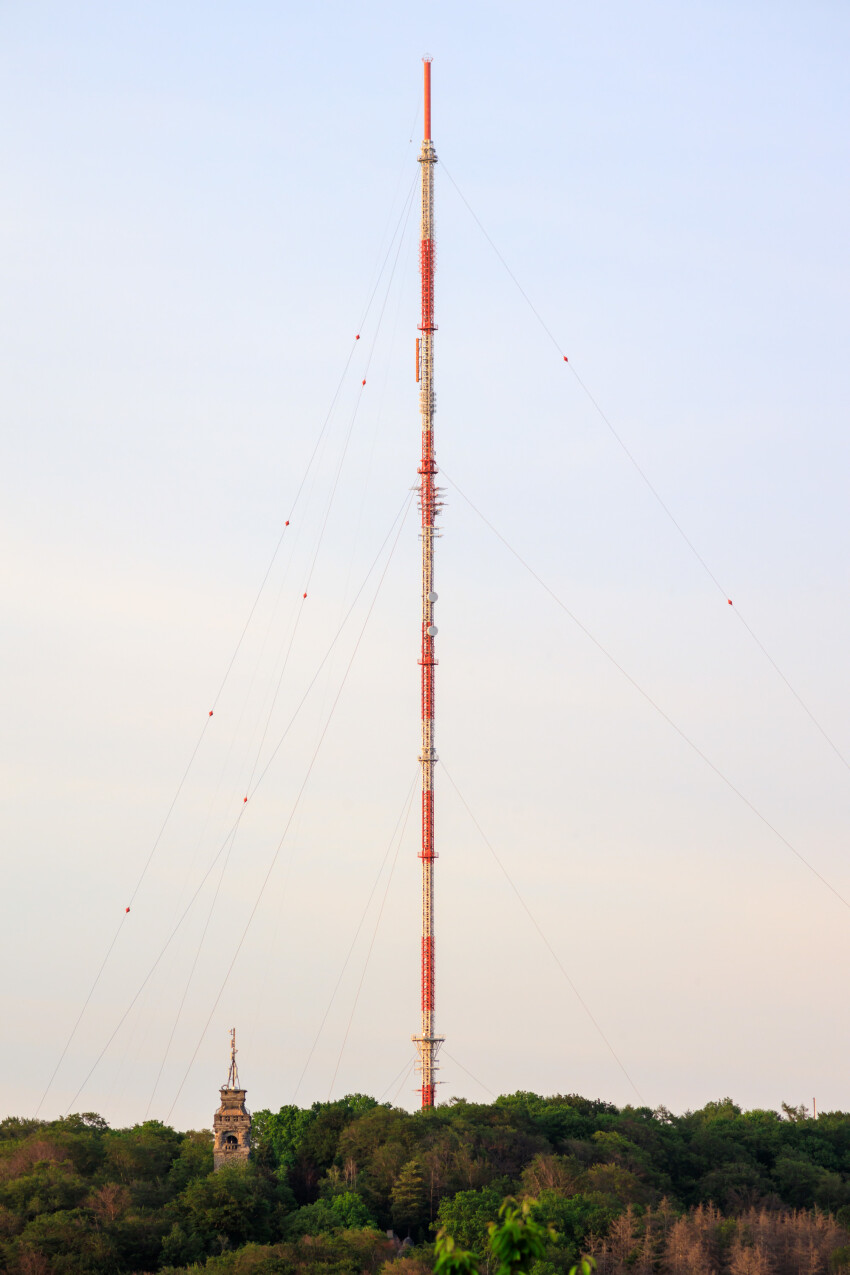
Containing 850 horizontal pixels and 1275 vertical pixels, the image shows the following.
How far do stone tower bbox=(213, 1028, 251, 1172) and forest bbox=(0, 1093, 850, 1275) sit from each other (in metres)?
0.93

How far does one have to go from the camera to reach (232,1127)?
6756cm

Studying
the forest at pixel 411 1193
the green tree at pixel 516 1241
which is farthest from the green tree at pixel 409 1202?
the green tree at pixel 516 1241

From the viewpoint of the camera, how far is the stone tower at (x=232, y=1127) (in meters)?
67.1

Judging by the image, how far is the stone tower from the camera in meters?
67.1

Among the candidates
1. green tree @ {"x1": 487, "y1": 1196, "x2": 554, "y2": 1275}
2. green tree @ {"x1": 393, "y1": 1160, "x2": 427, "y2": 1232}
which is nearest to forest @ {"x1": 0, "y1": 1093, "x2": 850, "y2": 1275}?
green tree @ {"x1": 393, "y1": 1160, "x2": 427, "y2": 1232}

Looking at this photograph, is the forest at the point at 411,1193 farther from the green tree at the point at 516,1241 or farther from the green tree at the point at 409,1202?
the green tree at the point at 516,1241

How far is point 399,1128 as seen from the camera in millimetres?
70125

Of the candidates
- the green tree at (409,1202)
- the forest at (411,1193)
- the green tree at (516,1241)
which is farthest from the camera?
the green tree at (409,1202)

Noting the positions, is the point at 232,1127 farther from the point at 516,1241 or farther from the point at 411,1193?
the point at 516,1241

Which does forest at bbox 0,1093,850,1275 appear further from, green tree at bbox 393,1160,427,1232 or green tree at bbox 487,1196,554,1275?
green tree at bbox 487,1196,554,1275

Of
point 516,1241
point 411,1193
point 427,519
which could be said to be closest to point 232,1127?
point 411,1193

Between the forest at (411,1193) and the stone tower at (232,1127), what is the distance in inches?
36.5

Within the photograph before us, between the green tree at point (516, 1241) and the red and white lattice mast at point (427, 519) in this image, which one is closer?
the green tree at point (516, 1241)

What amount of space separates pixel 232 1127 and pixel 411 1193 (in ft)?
24.0
